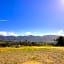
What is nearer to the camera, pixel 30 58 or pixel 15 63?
pixel 15 63

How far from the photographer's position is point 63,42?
2105 inches

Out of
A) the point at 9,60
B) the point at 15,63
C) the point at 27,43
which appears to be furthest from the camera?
the point at 27,43

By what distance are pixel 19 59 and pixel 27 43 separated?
1092 inches

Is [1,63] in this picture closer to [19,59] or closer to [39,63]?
[19,59]

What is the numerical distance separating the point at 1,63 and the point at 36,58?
5.33 metres

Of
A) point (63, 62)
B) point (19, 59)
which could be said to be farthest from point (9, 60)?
point (63, 62)

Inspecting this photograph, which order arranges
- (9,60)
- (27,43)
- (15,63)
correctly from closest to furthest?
(15,63), (9,60), (27,43)

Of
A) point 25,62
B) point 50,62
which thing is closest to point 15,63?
point 25,62

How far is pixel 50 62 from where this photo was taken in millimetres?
23578

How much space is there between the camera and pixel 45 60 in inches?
973

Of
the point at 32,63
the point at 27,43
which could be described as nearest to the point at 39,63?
the point at 32,63

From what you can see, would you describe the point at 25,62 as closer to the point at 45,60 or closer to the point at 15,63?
the point at 15,63

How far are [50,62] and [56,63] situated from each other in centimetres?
91

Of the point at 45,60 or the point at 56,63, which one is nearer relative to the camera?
the point at 56,63
